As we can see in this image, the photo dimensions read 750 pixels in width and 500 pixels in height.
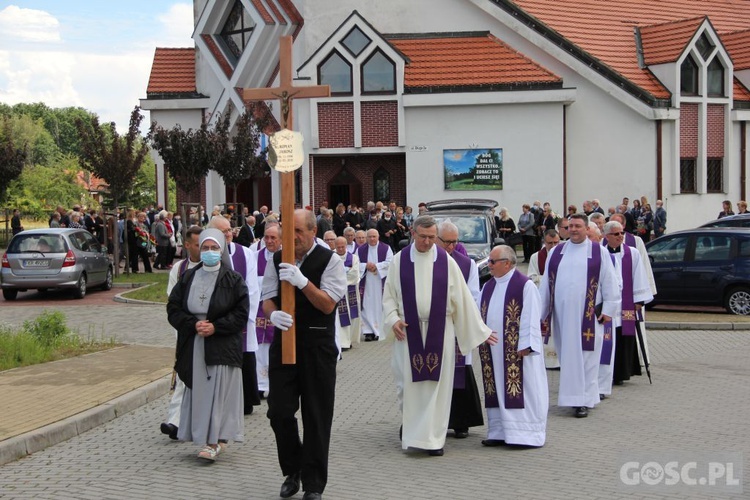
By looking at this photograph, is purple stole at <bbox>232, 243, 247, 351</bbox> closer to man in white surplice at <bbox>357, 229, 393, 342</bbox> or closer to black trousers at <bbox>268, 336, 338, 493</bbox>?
black trousers at <bbox>268, 336, 338, 493</bbox>

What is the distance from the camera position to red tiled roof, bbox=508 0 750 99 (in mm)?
36094

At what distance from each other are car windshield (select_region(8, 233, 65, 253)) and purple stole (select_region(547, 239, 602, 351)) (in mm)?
15188

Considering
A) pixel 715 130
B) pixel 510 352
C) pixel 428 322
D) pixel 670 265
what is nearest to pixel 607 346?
pixel 510 352

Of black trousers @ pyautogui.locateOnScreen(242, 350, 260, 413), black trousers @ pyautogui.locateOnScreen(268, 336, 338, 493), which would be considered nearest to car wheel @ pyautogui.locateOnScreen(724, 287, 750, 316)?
black trousers @ pyautogui.locateOnScreen(242, 350, 260, 413)

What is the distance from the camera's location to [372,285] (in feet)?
54.7

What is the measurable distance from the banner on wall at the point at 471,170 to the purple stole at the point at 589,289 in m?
23.4

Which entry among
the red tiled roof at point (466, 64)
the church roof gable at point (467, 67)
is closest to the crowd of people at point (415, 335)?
→ the church roof gable at point (467, 67)

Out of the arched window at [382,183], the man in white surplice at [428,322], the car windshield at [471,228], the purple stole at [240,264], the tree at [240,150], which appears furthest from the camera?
the arched window at [382,183]

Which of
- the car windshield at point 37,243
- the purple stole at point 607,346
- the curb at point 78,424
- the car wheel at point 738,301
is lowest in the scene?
the curb at point 78,424

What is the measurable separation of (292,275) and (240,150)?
24.4 m

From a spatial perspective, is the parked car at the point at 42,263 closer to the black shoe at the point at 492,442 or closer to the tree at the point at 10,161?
the black shoe at the point at 492,442

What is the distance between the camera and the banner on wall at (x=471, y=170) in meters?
34.2

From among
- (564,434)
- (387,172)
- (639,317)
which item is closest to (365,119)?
(387,172)

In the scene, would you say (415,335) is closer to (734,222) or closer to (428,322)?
(428,322)
